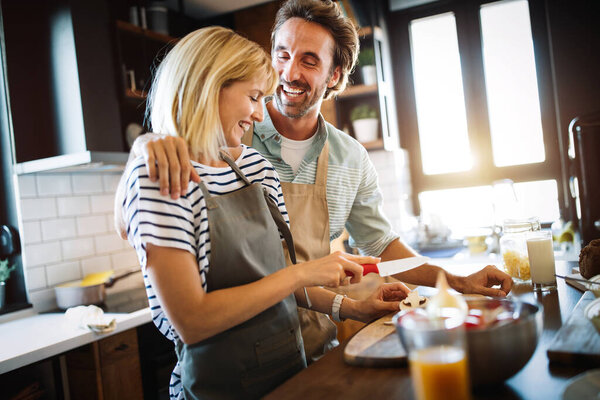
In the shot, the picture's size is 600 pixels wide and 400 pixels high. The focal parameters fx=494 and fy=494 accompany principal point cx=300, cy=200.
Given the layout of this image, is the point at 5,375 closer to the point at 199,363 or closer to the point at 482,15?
the point at 199,363

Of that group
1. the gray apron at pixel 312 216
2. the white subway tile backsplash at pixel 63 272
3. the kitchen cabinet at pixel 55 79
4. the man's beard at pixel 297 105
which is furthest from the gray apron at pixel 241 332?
the white subway tile backsplash at pixel 63 272

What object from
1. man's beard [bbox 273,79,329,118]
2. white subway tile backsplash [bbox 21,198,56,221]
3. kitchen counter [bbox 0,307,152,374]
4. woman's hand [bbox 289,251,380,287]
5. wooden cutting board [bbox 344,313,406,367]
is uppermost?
man's beard [bbox 273,79,329,118]

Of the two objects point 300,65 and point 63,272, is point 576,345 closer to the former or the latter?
point 300,65

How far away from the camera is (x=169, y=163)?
39.8 inches

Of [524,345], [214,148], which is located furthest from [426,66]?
[524,345]

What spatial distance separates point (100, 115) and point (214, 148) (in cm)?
172

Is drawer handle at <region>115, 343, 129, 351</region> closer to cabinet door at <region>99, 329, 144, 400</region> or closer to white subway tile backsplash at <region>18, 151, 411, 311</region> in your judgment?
cabinet door at <region>99, 329, 144, 400</region>

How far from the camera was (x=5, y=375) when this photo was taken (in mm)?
1693

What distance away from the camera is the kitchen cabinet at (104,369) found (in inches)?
77.5

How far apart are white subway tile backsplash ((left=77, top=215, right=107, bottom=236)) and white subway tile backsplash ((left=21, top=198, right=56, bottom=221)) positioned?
0.17 meters

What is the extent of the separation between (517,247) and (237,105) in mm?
988

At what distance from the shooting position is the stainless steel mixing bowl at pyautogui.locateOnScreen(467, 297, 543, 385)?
790 millimetres

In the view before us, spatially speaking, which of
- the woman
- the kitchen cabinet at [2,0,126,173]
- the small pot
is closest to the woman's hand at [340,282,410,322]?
the woman

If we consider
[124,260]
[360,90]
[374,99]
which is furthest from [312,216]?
[374,99]
